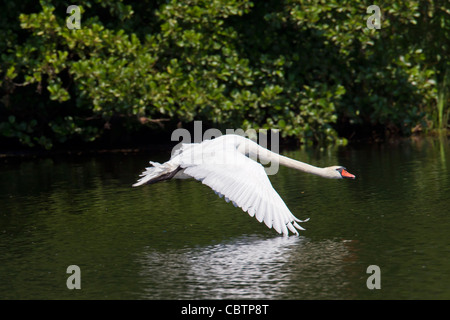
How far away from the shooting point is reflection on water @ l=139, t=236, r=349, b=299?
8547 millimetres

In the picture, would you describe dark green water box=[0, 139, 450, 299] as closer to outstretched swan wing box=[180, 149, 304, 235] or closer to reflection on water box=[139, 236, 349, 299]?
reflection on water box=[139, 236, 349, 299]

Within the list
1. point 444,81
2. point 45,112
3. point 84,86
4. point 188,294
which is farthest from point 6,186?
point 444,81

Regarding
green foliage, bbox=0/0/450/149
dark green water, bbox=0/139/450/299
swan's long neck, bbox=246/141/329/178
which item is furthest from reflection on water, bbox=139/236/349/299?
green foliage, bbox=0/0/450/149

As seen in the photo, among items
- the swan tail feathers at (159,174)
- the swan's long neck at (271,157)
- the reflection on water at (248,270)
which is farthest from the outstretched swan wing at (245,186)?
the swan's long neck at (271,157)

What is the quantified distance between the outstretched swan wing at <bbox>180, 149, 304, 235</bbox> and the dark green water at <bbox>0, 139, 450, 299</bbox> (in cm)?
42

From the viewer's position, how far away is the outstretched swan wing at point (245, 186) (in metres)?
10.2

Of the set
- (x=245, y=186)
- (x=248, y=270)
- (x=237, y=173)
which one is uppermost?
(x=237, y=173)

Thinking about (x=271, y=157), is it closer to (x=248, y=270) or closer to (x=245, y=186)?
(x=245, y=186)

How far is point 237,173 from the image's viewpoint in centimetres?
1070

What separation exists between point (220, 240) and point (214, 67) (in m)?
11.8

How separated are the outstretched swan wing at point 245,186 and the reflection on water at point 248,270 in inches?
15.1

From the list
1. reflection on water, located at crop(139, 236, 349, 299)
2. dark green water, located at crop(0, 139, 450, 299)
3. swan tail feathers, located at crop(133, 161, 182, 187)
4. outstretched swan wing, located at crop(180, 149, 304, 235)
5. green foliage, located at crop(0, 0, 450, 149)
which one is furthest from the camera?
green foliage, located at crop(0, 0, 450, 149)

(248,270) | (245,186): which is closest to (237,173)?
(245,186)

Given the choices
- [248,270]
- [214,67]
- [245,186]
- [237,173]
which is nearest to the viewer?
[248,270]
